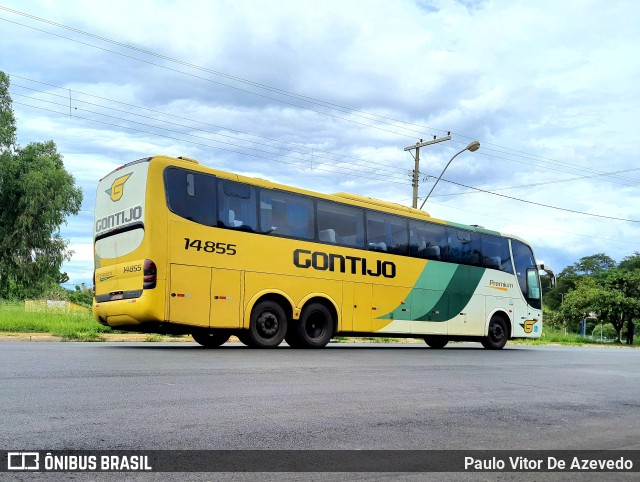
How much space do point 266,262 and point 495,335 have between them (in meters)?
9.46

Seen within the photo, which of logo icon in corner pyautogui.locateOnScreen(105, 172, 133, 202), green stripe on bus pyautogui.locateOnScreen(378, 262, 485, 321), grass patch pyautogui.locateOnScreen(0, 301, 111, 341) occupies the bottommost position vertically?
grass patch pyautogui.locateOnScreen(0, 301, 111, 341)

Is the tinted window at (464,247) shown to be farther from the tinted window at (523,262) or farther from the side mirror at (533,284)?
the side mirror at (533,284)

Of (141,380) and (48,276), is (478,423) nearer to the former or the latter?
(141,380)

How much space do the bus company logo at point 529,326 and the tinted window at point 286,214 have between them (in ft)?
31.9

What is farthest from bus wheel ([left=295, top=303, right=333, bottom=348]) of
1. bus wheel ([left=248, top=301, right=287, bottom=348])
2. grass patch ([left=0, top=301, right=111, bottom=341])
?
grass patch ([left=0, top=301, right=111, bottom=341])

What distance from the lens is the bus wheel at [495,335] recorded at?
20156mm

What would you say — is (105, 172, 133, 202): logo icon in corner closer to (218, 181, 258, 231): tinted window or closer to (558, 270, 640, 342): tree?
(218, 181, 258, 231): tinted window

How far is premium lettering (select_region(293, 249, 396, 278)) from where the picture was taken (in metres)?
14.7

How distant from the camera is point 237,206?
13555 mm

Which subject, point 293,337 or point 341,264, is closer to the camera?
point 293,337

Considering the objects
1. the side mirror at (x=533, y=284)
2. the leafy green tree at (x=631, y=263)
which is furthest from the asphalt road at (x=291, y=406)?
the leafy green tree at (x=631, y=263)

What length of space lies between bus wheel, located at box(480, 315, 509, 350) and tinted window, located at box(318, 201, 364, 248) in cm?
631

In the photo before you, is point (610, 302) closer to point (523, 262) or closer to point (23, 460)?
point (523, 262)

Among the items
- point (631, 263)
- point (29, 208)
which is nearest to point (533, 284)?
point (29, 208)
